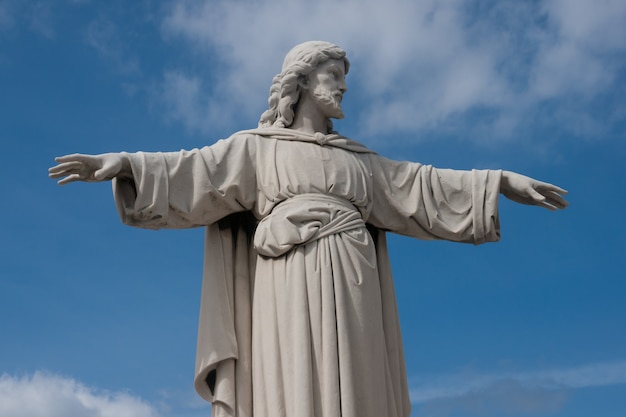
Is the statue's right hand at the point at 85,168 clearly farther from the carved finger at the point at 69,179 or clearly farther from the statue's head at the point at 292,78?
the statue's head at the point at 292,78

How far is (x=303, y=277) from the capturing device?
12.3m

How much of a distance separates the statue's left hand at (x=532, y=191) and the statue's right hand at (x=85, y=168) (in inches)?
175

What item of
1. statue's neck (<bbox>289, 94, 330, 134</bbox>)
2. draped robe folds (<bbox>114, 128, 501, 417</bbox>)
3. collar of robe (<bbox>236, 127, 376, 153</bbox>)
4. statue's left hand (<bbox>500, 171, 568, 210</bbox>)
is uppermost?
statue's neck (<bbox>289, 94, 330, 134</bbox>)

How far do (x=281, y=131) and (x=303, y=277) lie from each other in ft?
6.05

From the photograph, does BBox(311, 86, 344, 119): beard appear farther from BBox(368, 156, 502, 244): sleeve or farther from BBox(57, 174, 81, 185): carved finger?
BBox(57, 174, 81, 185): carved finger

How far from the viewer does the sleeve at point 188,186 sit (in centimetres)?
1239

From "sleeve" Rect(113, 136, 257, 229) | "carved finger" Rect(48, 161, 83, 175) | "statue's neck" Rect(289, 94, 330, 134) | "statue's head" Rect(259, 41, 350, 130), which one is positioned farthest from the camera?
"statue's neck" Rect(289, 94, 330, 134)


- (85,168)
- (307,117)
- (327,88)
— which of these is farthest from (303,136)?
(85,168)

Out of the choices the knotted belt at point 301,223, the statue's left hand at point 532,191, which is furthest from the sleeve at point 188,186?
the statue's left hand at point 532,191

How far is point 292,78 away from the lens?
1329 centimetres

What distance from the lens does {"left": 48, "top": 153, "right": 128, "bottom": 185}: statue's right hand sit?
11.9 m

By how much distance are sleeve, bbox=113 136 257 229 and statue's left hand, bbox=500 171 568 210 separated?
295cm

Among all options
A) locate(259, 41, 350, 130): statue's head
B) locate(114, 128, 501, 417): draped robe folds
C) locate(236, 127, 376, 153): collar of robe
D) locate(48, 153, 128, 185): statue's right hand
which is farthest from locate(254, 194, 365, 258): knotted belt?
locate(48, 153, 128, 185): statue's right hand

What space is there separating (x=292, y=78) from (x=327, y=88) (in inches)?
16.1
